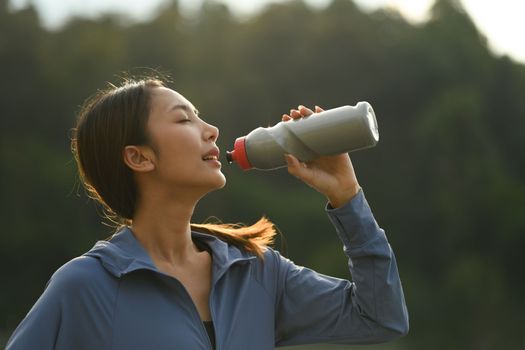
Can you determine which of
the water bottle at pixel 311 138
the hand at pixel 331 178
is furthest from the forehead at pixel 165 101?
the hand at pixel 331 178

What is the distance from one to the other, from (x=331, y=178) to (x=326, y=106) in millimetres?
38414

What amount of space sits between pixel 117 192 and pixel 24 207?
107ft

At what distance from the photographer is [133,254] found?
2975 mm

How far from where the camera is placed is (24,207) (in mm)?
34781

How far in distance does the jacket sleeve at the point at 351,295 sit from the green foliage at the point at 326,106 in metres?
25.8

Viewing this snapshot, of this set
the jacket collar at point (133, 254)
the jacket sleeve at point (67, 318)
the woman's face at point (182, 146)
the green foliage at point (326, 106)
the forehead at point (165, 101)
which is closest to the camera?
the jacket sleeve at point (67, 318)

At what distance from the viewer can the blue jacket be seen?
2.80 meters

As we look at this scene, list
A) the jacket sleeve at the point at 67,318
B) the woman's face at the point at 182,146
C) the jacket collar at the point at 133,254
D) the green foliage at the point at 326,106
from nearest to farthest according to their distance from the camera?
the jacket sleeve at the point at 67,318, the jacket collar at the point at 133,254, the woman's face at the point at 182,146, the green foliage at the point at 326,106

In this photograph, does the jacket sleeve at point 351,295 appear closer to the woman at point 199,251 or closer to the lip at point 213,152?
the woman at point 199,251

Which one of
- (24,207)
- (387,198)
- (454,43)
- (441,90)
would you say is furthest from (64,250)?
(454,43)

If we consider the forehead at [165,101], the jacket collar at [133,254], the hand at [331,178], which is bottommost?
the jacket collar at [133,254]

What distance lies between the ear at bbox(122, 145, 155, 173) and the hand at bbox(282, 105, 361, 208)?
0.43 metres

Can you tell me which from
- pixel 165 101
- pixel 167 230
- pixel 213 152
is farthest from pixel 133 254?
pixel 165 101

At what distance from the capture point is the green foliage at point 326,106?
34.2 meters
